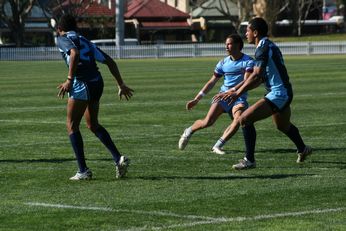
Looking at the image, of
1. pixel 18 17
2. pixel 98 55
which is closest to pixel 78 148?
pixel 98 55

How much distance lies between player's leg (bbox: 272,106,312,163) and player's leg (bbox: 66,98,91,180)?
274cm

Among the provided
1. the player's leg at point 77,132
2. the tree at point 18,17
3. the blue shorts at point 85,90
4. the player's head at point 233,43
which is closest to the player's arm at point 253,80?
the player's head at point 233,43

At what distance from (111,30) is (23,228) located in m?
90.7

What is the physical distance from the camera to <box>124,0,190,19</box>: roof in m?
103

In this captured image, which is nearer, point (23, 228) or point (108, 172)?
point (23, 228)

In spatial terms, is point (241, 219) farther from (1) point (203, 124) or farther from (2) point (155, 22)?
(2) point (155, 22)

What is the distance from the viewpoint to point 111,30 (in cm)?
9950

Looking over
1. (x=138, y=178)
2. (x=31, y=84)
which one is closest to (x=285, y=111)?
(x=138, y=178)

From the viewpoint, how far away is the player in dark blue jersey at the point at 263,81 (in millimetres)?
13320

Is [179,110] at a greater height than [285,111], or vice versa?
[285,111]

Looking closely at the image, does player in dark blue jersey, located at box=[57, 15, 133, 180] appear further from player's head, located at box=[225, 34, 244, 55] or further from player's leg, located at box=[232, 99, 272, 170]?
player's head, located at box=[225, 34, 244, 55]

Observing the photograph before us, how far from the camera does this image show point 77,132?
41.7 ft

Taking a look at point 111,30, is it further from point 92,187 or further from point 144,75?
point 92,187

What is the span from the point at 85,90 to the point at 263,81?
2.45 meters
